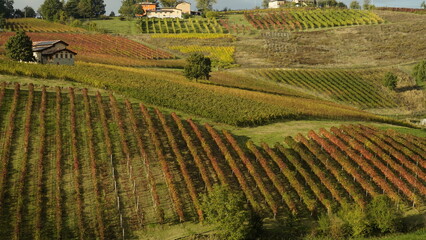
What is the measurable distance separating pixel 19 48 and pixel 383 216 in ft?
203

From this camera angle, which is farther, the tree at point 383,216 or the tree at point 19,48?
the tree at point 19,48

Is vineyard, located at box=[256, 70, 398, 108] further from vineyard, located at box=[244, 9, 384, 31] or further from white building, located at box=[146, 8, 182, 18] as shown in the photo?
white building, located at box=[146, 8, 182, 18]

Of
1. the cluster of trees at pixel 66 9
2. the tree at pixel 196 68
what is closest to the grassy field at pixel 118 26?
the cluster of trees at pixel 66 9

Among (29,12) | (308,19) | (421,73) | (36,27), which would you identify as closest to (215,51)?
(308,19)

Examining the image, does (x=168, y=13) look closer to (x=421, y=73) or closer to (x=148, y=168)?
(x=421, y=73)

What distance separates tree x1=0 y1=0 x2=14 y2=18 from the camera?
162 m

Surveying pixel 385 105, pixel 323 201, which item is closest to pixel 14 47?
pixel 323 201

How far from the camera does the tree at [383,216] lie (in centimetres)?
3278

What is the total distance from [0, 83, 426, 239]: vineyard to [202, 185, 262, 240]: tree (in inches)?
82.8

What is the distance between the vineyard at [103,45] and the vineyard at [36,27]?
10.5 meters

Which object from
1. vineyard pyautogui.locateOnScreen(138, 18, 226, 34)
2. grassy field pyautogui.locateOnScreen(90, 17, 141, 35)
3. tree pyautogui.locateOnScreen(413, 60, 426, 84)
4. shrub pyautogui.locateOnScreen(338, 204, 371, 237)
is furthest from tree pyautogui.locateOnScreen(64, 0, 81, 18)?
shrub pyautogui.locateOnScreen(338, 204, 371, 237)

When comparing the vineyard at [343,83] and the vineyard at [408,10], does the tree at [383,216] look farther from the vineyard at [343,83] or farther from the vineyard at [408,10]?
the vineyard at [408,10]

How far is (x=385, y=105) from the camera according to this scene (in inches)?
3634

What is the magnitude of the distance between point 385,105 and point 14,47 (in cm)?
6759
